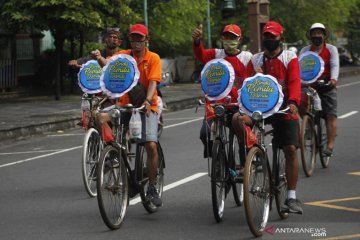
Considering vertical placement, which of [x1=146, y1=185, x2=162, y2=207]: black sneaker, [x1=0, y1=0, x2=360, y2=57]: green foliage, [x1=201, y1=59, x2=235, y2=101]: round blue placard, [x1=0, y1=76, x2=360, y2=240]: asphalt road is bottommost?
[x1=0, y1=76, x2=360, y2=240]: asphalt road

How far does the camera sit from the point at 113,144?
8.95 metres

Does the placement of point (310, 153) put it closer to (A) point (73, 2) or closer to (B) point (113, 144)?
(B) point (113, 144)

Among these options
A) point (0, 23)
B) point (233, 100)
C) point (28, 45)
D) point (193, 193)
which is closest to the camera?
point (233, 100)

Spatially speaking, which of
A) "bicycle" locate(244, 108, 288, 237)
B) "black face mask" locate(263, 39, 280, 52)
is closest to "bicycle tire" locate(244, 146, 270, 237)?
"bicycle" locate(244, 108, 288, 237)

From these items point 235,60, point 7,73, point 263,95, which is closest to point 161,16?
point 7,73

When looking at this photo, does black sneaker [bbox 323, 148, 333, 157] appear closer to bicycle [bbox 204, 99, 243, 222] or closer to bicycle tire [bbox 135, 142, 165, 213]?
bicycle [bbox 204, 99, 243, 222]

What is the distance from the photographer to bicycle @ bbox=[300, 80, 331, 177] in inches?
477

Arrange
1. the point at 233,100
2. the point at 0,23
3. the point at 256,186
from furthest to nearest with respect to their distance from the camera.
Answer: the point at 0,23 < the point at 233,100 < the point at 256,186

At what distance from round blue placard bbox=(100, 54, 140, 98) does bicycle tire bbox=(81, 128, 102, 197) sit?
63.9 inches

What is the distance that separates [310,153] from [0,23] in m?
18.1

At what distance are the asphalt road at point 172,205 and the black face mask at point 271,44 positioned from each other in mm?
1609

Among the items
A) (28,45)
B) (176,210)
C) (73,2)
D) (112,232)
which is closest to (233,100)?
(176,210)

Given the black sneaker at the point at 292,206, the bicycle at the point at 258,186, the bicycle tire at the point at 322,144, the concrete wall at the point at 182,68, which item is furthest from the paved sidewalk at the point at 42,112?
the bicycle at the point at 258,186

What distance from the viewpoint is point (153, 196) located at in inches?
375
